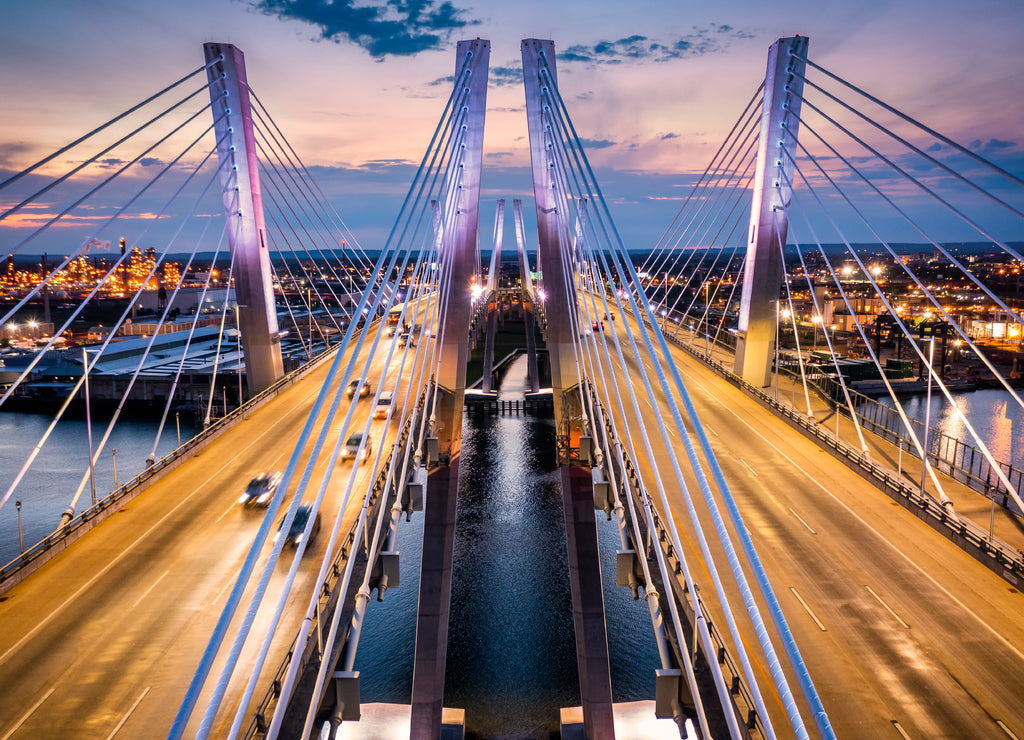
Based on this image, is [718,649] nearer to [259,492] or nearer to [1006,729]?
[1006,729]

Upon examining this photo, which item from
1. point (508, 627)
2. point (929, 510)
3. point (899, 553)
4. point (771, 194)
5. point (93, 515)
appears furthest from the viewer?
point (508, 627)

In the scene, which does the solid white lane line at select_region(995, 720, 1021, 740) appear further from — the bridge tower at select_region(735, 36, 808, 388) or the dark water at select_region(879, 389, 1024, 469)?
the dark water at select_region(879, 389, 1024, 469)

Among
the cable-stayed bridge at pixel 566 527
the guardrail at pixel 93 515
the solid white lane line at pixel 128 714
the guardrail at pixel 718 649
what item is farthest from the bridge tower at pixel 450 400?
the solid white lane line at pixel 128 714

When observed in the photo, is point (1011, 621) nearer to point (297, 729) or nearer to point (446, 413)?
point (297, 729)

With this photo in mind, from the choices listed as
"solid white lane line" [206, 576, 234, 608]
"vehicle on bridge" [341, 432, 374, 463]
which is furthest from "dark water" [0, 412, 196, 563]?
"solid white lane line" [206, 576, 234, 608]

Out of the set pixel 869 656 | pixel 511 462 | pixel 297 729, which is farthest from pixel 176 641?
pixel 511 462

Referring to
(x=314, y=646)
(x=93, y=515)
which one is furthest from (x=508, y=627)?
(x=314, y=646)
